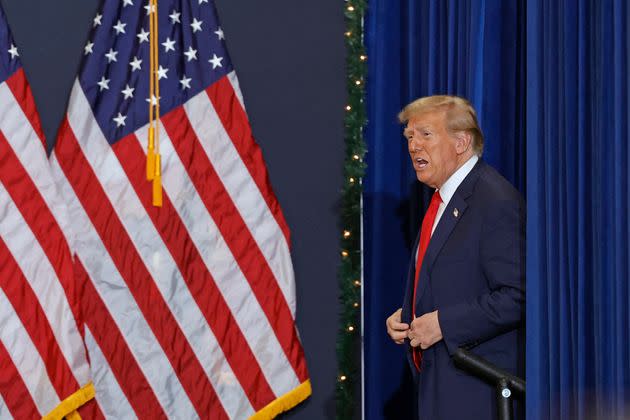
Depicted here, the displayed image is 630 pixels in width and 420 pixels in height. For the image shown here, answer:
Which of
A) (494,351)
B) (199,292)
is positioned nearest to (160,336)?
(199,292)

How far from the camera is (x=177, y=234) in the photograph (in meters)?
4.41

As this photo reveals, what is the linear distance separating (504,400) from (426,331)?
51 centimetres

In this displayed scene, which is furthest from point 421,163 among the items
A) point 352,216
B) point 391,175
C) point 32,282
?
point 32,282

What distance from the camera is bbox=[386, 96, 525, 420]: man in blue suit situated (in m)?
2.95

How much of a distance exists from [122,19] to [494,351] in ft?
7.61

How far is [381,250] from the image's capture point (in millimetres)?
4449

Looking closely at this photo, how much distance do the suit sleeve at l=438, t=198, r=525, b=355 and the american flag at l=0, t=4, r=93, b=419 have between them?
1.88 metres

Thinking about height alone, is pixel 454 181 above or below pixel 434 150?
below

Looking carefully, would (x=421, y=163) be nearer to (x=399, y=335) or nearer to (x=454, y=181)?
(x=454, y=181)

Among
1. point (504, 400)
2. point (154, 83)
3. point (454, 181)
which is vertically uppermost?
point (154, 83)

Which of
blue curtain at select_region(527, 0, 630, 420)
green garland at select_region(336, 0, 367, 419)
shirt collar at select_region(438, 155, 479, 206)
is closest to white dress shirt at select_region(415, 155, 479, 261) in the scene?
shirt collar at select_region(438, 155, 479, 206)

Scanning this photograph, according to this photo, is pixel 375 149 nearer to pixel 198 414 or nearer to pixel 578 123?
pixel 198 414

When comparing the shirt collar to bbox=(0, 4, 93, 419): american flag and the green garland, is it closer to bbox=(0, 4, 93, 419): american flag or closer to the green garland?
the green garland

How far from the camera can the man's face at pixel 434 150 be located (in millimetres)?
3250
